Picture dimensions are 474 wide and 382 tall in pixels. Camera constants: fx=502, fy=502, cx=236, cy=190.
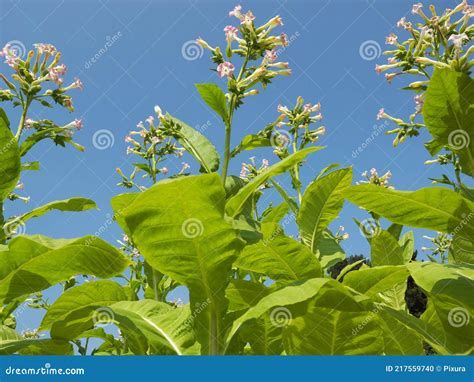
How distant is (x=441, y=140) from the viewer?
222cm

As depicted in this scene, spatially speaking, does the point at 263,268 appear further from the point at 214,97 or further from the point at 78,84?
the point at 78,84

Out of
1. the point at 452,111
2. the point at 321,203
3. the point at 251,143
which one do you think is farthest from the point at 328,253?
the point at 452,111

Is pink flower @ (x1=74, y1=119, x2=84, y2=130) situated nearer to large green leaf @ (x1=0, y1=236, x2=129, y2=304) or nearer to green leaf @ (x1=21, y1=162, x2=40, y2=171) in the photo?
green leaf @ (x1=21, y1=162, x2=40, y2=171)

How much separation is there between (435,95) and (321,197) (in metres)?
0.66

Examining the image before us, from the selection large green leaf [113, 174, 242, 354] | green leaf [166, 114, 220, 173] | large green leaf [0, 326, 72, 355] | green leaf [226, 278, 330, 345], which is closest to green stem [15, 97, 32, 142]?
green leaf [166, 114, 220, 173]

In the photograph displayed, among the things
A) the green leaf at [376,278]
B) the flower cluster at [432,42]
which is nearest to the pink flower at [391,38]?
A: the flower cluster at [432,42]

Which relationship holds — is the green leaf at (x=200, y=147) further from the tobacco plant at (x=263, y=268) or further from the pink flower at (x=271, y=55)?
the pink flower at (x=271, y=55)

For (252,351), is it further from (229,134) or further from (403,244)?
(403,244)

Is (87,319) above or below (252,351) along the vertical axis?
above

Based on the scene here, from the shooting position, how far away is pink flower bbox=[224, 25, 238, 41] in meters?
2.95

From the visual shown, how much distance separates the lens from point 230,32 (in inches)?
117

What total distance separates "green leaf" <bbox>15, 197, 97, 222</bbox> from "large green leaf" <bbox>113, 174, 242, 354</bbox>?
2.93ft

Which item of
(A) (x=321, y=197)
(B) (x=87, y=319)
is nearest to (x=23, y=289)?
(B) (x=87, y=319)

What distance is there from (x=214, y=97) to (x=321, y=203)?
0.71 m
